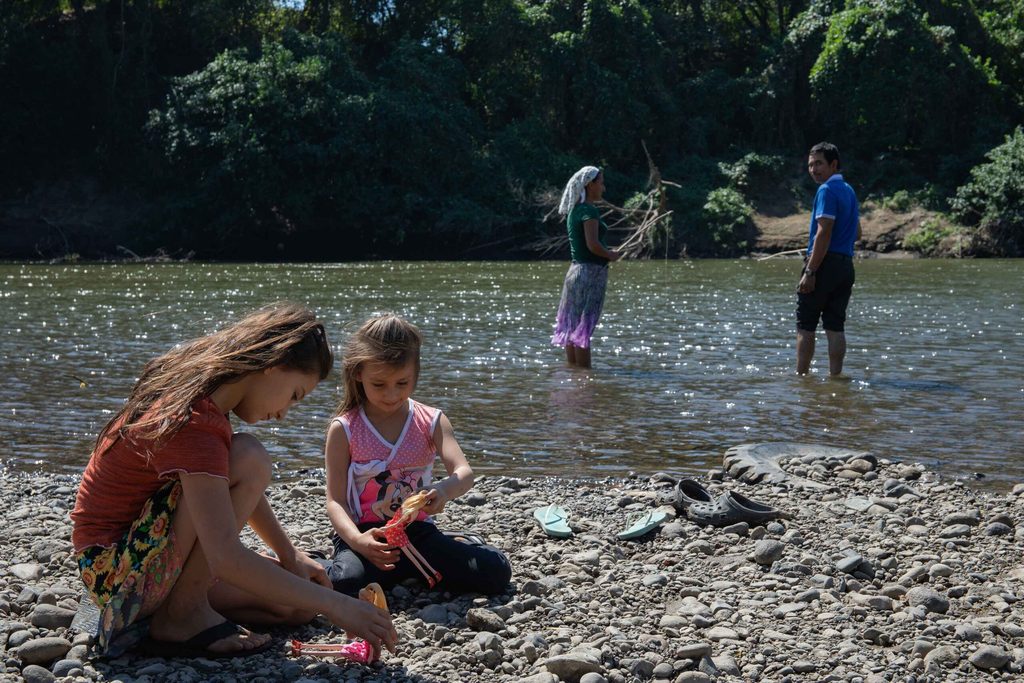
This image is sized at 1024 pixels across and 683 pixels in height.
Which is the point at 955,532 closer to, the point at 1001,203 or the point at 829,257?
the point at 829,257

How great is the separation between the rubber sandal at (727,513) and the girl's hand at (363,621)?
2046 mm

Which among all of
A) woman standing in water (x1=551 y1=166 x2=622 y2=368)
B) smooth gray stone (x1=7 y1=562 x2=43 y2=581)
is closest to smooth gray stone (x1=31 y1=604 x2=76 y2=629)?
smooth gray stone (x1=7 y1=562 x2=43 y2=581)

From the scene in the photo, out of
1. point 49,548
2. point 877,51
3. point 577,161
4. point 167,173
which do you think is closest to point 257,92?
point 167,173

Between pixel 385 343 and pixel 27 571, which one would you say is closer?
pixel 385 343

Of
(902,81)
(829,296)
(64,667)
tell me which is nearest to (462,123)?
(902,81)

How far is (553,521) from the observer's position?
522cm

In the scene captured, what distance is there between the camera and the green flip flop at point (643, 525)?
5.05 m

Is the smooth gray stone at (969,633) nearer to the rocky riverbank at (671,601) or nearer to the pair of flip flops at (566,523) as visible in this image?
the rocky riverbank at (671,601)

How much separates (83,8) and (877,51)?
71.9 feet

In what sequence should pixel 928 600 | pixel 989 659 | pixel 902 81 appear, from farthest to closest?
pixel 902 81 → pixel 928 600 → pixel 989 659

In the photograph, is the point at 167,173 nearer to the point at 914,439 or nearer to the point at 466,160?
the point at 466,160

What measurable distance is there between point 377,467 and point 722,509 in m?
1.64

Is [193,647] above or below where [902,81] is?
below

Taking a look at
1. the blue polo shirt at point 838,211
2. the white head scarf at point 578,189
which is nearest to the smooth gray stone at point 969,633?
the blue polo shirt at point 838,211
